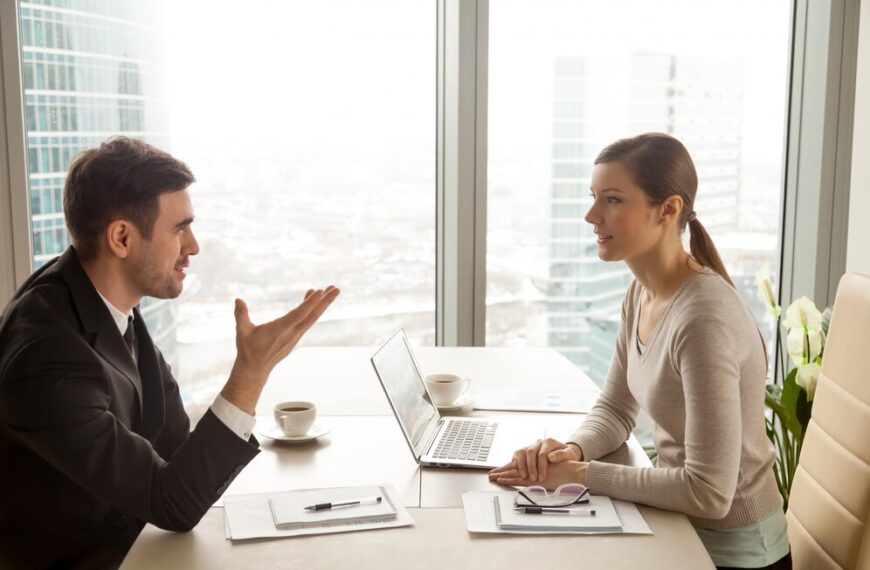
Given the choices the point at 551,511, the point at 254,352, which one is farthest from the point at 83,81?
the point at 551,511

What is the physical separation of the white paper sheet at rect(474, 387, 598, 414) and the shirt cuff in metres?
0.78

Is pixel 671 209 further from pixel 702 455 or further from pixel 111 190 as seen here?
pixel 111 190

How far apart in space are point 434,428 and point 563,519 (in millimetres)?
510

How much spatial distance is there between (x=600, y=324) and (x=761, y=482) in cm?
169

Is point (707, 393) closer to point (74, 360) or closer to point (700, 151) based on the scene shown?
point (74, 360)

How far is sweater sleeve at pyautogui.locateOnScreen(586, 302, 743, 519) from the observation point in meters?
1.55

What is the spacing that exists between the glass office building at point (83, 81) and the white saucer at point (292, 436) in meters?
1.44

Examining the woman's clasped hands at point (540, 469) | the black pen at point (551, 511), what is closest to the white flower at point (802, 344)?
the woman's clasped hands at point (540, 469)

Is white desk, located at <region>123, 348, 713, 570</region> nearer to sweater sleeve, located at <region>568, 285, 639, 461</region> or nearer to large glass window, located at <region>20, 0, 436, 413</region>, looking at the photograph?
sweater sleeve, located at <region>568, 285, 639, 461</region>

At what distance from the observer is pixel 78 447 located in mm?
1409

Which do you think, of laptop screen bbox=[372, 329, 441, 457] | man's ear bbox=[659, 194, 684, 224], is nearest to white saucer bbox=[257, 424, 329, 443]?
laptop screen bbox=[372, 329, 441, 457]

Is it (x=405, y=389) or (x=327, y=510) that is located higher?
(x=405, y=389)

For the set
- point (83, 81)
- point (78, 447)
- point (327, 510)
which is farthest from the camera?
point (83, 81)

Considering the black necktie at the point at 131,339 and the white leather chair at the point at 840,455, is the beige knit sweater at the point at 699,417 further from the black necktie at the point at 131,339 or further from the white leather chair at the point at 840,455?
the black necktie at the point at 131,339
